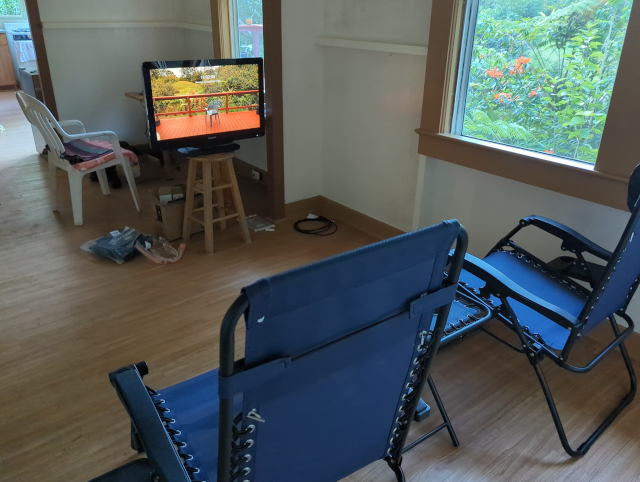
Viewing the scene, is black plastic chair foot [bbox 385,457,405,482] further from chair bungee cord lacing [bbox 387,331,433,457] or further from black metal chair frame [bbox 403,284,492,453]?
black metal chair frame [bbox 403,284,492,453]

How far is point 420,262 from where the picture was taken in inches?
37.5

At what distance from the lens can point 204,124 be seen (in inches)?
119

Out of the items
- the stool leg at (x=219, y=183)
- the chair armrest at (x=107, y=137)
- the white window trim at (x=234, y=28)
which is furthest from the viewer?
the white window trim at (x=234, y=28)

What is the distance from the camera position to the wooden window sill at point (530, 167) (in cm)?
204

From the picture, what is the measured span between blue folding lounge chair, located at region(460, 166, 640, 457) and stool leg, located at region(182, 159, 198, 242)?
176cm

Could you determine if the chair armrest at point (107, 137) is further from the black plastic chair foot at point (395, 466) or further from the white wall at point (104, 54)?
the black plastic chair foot at point (395, 466)

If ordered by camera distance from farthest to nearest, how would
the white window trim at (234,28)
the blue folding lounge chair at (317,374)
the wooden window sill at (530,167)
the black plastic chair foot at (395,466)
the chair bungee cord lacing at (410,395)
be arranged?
the white window trim at (234,28)
the wooden window sill at (530,167)
the black plastic chair foot at (395,466)
the chair bungee cord lacing at (410,395)
the blue folding lounge chair at (317,374)

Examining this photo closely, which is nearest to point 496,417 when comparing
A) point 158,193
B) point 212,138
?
point 212,138

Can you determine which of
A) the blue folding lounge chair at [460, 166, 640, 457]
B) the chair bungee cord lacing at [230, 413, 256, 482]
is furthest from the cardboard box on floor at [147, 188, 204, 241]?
the chair bungee cord lacing at [230, 413, 256, 482]

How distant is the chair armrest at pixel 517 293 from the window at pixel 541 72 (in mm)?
888

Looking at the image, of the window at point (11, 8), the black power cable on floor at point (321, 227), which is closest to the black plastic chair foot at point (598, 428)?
the black power cable on floor at point (321, 227)

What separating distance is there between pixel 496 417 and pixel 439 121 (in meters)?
1.51

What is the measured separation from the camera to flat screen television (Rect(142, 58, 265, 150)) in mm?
2826

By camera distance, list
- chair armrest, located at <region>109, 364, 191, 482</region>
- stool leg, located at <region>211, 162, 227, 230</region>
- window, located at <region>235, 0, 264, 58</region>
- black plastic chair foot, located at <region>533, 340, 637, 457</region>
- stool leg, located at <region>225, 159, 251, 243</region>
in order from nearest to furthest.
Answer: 1. chair armrest, located at <region>109, 364, 191, 482</region>
2. black plastic chair foot, located at <region>533, 340, 637, 457</region>
3. stool leg, located at <region>225, 159, 251, 243</region>
4. stool leg, located at <region>211, 162, 227, 230</region>
5. window, located at <region>235, 0, 264, 58</region>
